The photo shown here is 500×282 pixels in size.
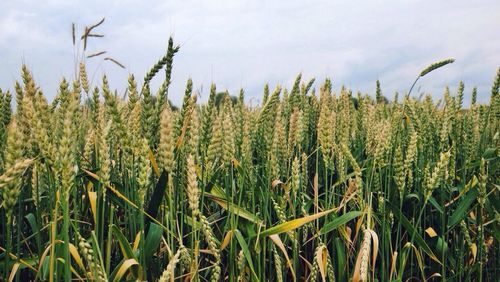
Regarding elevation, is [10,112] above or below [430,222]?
above

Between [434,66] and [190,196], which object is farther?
[434,66]

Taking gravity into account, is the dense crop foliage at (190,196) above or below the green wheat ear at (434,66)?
below

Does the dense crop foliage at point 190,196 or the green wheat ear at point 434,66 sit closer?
the dense crop foliage at point 190,196

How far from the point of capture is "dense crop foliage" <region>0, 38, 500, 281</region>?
1455 millimetres

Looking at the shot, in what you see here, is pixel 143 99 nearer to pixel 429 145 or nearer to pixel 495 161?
pixel 429 145

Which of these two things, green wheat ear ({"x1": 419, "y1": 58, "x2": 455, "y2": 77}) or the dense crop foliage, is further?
green wheat ear ({"x1": 419, "y1": 58, "x2": 455, "y2": 77})

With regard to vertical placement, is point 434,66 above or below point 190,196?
above

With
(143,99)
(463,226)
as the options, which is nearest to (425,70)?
(463,226)

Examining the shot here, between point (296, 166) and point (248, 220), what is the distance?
283 millimetres

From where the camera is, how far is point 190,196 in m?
1.44

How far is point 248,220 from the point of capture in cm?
197

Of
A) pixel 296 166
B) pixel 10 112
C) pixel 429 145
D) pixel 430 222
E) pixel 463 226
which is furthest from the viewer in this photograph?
pixel 429 145

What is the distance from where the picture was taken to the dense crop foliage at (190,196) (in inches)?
57.3

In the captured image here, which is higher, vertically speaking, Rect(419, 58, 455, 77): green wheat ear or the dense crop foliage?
Rect(419, 58, 455, 77): green wheat ear
